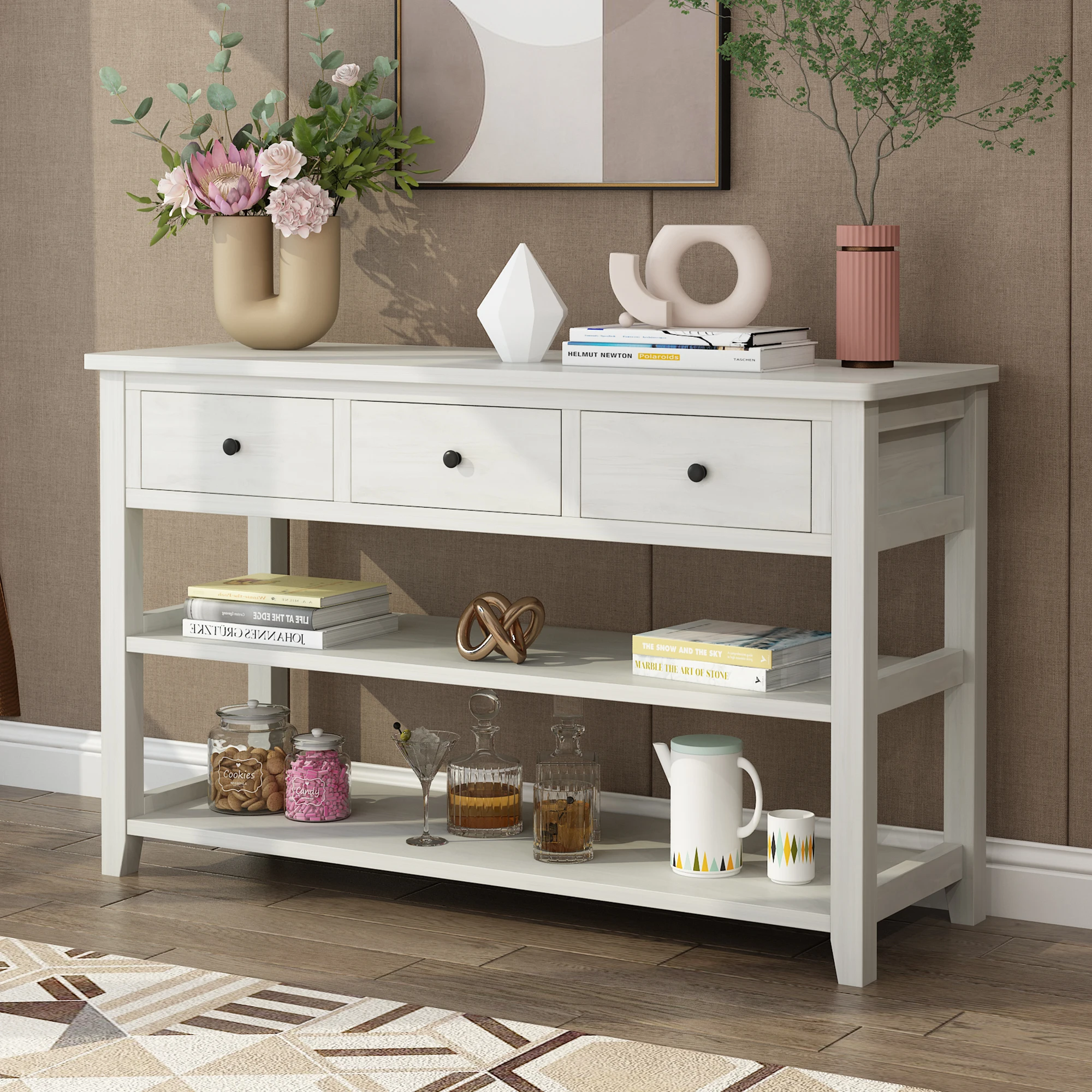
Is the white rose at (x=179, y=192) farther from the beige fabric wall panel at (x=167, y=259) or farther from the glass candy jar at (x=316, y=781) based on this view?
the glass candy jar at (x=316, y=781)

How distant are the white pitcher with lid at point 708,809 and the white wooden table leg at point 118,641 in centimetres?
97

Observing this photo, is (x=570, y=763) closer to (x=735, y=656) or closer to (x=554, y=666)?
(x=554, y=666)

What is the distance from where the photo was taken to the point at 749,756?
3.08 meters

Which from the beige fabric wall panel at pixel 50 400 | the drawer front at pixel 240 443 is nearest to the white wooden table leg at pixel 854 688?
the drawer front at pixel 240 443

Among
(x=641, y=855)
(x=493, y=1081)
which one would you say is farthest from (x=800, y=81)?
(x=493, y=1081)

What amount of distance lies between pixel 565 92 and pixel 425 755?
1.15 meters

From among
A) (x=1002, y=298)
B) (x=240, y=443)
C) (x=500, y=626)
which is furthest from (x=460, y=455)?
(x=1002, y=298)

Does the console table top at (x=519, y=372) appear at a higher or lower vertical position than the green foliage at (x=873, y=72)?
lower

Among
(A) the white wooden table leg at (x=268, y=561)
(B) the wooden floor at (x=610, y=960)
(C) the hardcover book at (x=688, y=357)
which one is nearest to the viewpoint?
(B) the wooden floor at (x=610, y=960)

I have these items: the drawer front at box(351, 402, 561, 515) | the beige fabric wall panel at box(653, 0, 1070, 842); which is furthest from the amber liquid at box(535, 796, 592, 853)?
the beige fabric wall panel at box(653, 0, 1070, 842)

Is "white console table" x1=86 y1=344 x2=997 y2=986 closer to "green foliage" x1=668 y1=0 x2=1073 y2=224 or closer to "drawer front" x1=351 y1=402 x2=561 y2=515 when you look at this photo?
→ "drawer front" x1=351 y1=402 x2=561 y2=515

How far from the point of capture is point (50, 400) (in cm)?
368

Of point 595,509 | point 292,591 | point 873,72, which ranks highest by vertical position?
point 873,72

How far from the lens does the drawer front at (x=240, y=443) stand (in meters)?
2.84
